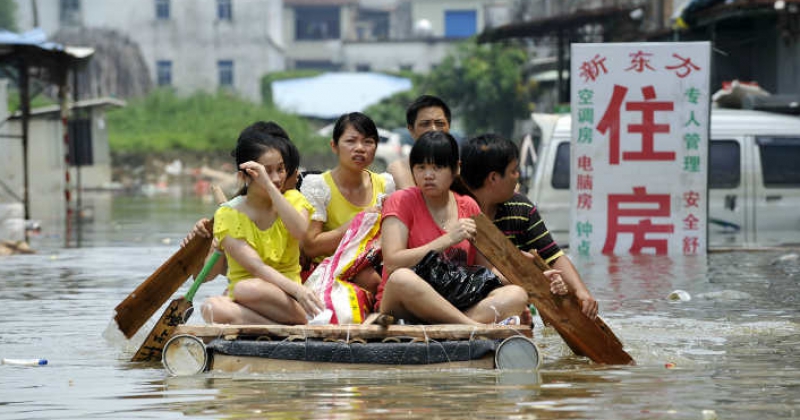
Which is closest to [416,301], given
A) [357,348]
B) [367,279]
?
[357,348]

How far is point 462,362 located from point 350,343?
1.93 ft

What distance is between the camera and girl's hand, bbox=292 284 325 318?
7293mm

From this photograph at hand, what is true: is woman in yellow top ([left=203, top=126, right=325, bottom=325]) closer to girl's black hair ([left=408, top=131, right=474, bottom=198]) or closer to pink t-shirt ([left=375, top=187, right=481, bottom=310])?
pink t-shirt ([left=375, top=187, right=481, bottom=310])

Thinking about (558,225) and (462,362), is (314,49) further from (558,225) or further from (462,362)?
(462,362)

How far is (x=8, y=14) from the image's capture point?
6141cm

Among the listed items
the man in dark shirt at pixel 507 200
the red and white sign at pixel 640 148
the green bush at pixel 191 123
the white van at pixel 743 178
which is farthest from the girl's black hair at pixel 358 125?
the green bush at pixel 191 123

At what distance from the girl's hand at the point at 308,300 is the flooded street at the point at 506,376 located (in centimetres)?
41

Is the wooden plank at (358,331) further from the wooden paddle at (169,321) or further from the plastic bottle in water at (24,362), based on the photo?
the plastic bottle in water at (24,362)

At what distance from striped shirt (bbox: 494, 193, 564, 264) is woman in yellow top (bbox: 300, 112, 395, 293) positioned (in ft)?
2.37

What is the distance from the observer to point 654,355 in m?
8.05

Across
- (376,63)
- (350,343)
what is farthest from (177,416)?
(376,63)

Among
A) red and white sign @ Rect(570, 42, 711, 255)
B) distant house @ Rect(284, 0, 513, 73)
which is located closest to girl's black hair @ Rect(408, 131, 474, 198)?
red and white sign @ Rect(570, 42, 711, 255)

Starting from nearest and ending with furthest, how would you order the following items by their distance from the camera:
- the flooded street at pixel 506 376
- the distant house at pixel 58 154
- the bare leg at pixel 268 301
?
1. the flooded street at pixel 506 376
2. the bare leg at pixel 268 301
3. the distant house at pixel 58 154

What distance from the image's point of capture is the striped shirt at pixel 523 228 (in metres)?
7.93
